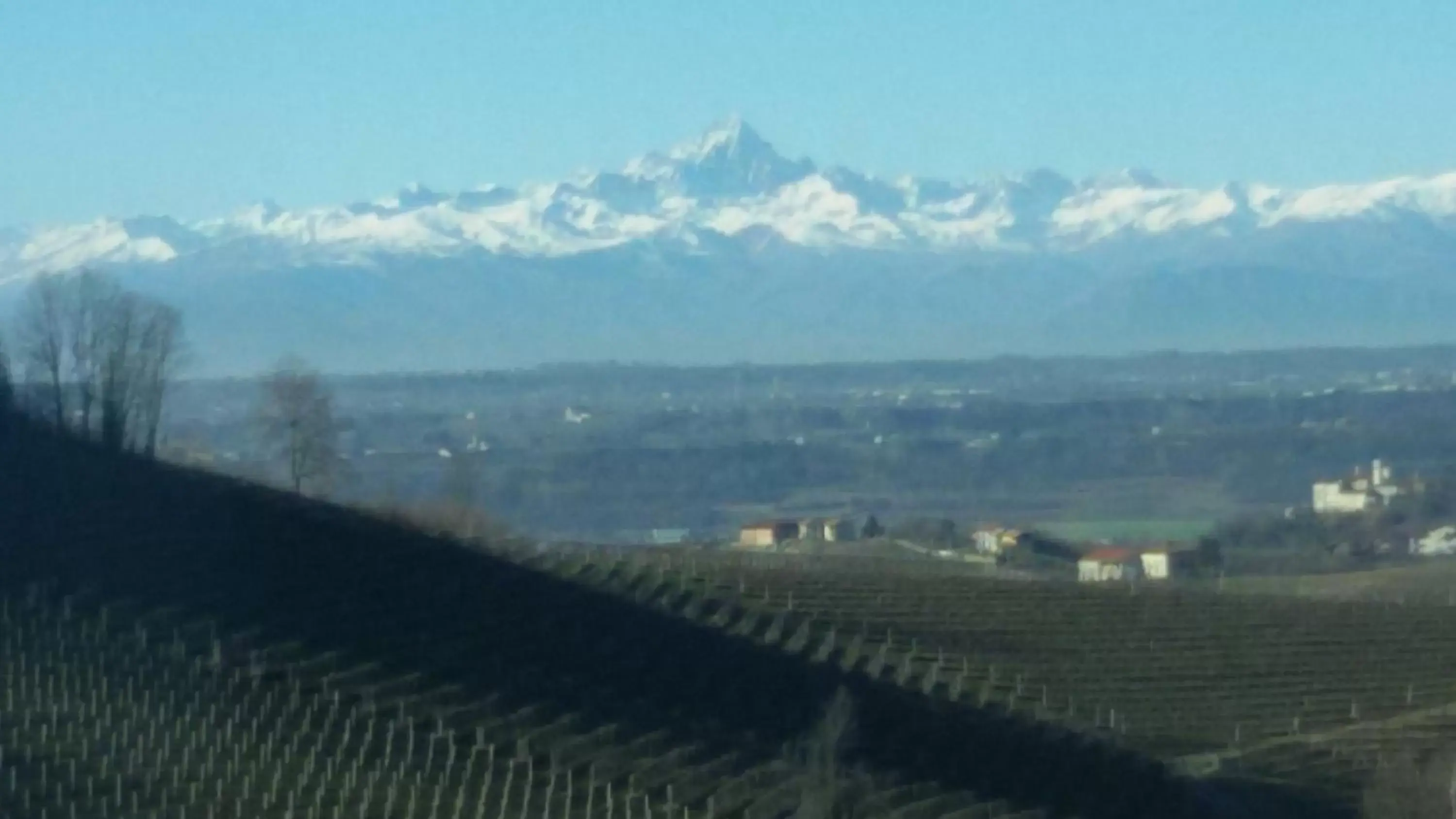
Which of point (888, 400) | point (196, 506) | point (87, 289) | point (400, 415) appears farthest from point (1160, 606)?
point (888, 400)

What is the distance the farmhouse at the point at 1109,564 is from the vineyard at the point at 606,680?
6.54 m

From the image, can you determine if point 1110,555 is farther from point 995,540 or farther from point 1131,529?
point 1131,529

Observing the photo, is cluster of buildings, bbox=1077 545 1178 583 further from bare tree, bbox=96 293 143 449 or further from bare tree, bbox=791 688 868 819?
bare tree, bbox=791 688 868 819

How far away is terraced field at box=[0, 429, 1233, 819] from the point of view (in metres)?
13.9

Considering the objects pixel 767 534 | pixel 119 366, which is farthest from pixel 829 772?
pixel 767 534

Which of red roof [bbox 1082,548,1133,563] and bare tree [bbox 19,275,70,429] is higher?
bare tree [bbox 19,275,70,429]

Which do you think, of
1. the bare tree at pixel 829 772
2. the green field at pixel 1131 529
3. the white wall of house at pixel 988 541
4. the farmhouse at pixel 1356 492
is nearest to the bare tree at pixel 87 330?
the white wall of house at pixel 988 541

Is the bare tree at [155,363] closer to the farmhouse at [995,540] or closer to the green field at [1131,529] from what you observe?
the farmhouse at [995,540]

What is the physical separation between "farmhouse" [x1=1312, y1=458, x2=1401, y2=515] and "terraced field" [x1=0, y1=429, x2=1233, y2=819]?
23.6 meters

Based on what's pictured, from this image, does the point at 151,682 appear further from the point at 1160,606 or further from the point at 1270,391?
the point at 1270,391

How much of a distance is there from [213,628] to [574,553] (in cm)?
953

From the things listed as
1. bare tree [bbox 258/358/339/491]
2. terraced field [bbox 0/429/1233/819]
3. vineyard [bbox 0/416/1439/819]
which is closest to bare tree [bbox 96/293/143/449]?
bare tree [bbox 258/358/339/491]

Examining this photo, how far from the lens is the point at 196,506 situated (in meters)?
21.9

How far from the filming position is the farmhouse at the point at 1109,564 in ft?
113
